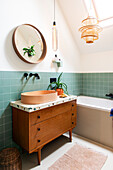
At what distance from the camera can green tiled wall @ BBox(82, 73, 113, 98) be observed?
287 cm

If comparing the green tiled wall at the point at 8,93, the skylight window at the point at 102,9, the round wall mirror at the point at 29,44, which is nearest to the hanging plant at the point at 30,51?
the round wall mirror at the point at 29,44

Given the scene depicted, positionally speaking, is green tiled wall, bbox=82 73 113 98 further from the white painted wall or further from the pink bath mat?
the pink bath mat

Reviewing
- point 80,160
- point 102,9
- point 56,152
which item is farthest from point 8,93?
point 102,9

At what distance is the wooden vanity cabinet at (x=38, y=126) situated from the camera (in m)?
1.50

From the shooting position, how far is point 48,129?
5.61 feet

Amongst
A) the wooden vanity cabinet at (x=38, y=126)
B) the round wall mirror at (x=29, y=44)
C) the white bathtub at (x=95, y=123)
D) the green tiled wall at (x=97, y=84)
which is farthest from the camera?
the green tiled wall at (x=97, y=84)

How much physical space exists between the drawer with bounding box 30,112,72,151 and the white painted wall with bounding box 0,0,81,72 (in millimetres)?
895

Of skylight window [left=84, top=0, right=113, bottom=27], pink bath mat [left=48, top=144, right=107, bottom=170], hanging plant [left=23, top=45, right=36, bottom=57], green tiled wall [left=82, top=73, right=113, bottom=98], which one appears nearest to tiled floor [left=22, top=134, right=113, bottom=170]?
pink bath mat [left=48, top=144, right=107, bottom=170]

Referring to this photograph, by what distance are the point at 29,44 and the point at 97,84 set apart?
6.38 ft

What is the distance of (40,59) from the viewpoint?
2.15 meters

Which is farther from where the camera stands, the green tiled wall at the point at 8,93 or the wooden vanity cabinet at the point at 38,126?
the green tiled wall at the point at 8,93

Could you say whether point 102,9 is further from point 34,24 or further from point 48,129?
point 48,129

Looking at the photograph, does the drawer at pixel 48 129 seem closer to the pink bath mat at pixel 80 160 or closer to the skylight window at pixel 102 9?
the pink bath mat at pixel 80 160

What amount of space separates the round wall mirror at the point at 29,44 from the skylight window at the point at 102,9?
1.26 metres
